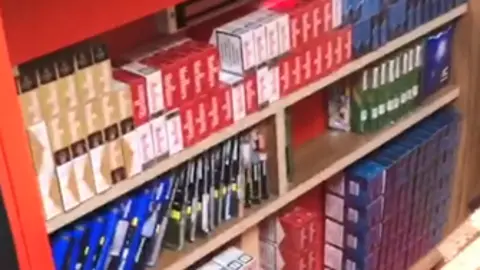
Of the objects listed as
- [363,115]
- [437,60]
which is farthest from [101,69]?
[437,60]

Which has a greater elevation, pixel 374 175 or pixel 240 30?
pixel 240 30

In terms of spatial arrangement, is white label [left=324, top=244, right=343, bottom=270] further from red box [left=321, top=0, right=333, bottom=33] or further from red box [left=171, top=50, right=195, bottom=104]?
red box [left=171, top=50, right=195, bottom=104]

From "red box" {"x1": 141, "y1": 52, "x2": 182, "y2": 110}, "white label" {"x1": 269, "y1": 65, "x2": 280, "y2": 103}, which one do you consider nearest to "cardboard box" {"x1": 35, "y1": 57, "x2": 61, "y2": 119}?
"red box" {"x1": 141, "y1": 52, "x2": 182, "y2": 110}

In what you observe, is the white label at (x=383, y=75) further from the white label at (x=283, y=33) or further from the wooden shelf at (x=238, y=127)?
the white label at (x=283, y=33)

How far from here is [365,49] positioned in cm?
190

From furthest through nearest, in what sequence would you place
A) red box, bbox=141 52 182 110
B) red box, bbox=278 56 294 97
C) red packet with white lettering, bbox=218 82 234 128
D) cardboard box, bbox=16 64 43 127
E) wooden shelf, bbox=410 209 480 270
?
red box, bbox=278 56 294 97, red packet with white lettering, bbox=218 82 234 128, red box, bbox=141 52 182 110, cardboard box, bbox=16 64 43 127, wooden shelf, bbox=410 209 480 270

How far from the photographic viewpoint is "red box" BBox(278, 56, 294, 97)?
1718mm

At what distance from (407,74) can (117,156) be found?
0.88 m

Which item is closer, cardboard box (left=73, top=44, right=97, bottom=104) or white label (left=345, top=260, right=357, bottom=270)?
cardboard box (left=73, top=44, right=97, bottom=104)

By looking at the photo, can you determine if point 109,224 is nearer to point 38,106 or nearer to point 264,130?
point 38,106

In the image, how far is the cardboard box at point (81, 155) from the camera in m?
1.38

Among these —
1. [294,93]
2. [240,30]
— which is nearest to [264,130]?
[294,93]

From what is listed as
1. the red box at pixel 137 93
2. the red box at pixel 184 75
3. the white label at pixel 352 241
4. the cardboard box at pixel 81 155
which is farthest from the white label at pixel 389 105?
the cardboard box at pixel 81 155

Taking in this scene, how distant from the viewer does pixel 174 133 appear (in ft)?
5.09
